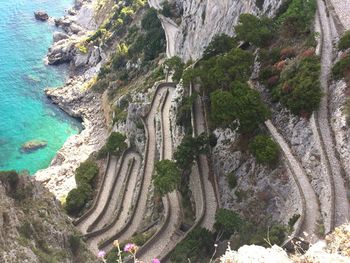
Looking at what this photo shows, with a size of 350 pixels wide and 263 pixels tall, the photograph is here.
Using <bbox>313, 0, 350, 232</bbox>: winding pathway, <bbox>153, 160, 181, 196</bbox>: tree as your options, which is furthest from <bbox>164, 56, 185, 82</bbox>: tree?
<bbox>313, 0, 350, 232</bbox>: winding pathway

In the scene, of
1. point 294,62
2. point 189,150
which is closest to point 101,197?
point 189,150

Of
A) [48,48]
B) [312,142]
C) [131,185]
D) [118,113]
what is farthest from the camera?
[48,48]

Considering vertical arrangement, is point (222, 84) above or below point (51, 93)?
below

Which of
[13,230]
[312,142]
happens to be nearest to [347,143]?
[312,142]

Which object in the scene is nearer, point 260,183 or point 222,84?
point 260,183

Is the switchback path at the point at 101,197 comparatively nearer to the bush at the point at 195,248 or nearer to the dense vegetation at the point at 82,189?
the dense vegetation at the point at 82,189

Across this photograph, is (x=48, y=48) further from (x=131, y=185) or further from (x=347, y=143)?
(x=347, y=143)
